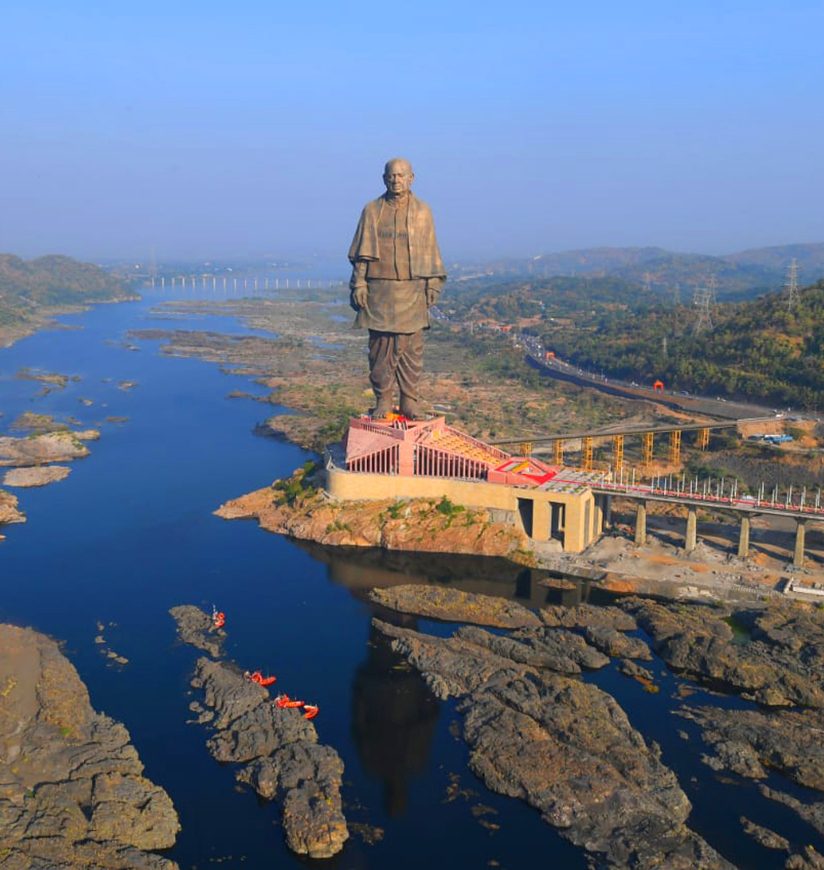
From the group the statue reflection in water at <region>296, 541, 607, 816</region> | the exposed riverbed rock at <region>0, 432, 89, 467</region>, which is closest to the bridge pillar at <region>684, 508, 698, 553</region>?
the statue reflection in water at <region>296, 541, 607, 816</region>

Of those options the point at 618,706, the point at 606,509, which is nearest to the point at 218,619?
the point at 618,706

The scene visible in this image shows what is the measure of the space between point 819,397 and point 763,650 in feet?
146

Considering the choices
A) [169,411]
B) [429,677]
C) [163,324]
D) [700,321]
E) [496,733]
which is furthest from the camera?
[163,324]

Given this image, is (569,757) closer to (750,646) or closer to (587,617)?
(750,646)

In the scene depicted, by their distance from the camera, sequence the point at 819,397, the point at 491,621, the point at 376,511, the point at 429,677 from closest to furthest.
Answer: the point at 429,677
the point at 491,621
the point at 376,511
the point at 819,397

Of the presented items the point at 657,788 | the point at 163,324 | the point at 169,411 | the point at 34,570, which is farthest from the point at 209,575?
the point at 163,324

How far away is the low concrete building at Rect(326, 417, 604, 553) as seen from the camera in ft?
155

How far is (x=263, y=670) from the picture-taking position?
34656 millimetres

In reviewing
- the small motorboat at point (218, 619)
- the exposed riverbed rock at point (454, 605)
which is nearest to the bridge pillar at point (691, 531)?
the exposed riverbed rock at point (454, 605)

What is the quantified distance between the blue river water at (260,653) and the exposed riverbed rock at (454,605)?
0.89 m

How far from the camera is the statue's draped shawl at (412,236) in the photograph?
5019cm

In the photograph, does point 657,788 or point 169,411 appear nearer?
point 657,788

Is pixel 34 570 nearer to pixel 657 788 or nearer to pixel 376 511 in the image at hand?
pixel 376 511

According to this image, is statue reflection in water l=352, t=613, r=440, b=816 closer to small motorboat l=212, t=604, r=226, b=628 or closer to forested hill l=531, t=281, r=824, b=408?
small motorboat l=212, t=604, r=226, b=628
